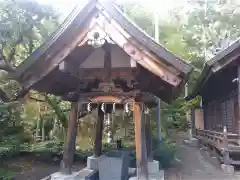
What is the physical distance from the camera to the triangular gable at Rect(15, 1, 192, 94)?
4887 millimetres

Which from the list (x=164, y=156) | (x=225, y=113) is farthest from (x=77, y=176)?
(x=225, y=113)

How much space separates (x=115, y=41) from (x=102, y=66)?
1.23 metres

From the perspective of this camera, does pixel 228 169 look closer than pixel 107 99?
No

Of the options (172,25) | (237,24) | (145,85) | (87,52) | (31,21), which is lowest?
(145,85)

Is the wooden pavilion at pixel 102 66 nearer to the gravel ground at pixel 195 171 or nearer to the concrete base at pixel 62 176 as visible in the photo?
the concrete base at pixel 62 176

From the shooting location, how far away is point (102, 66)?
20.5 ft

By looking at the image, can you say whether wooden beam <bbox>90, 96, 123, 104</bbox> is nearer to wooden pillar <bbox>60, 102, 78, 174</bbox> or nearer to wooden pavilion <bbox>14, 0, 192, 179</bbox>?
wooden pavilion <bbox>14, 0, 192, 179</bbox>

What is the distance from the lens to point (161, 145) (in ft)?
39.0

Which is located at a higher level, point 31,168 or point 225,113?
point 225,113

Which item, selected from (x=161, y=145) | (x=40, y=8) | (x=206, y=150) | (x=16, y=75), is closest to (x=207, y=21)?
(x=206, y=150)

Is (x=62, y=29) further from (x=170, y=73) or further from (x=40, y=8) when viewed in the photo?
(x=40, y=8)

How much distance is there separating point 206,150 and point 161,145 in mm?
5559

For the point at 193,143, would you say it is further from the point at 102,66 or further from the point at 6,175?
the point at 102,66

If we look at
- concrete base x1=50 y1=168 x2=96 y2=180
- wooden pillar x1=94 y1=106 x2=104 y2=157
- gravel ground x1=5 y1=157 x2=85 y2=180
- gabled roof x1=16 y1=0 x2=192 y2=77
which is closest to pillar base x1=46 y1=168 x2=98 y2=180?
concrete base x1=50 y1=168 x2=96 y2=180
